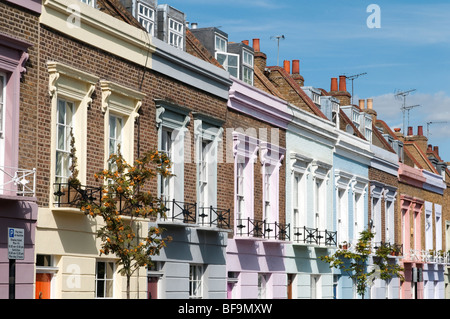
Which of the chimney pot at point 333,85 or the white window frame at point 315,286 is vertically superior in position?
the chimney pot at point 333,85

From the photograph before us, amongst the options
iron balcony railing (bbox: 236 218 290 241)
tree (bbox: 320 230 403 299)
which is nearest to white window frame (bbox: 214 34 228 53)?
iron balcony railing (bbox: 236 218 290 241)

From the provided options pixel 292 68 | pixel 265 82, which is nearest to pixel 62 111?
pixel 265 82

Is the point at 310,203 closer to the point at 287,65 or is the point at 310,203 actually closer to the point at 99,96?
the point at 287,65

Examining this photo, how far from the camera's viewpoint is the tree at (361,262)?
1324 inches

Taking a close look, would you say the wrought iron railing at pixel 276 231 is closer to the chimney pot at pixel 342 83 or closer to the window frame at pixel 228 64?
the window frame at pixel 228 64

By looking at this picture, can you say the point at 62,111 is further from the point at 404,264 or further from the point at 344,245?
the point at 404,264

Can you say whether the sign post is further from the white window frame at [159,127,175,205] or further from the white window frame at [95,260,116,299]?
the white window frame at [159,127,175,205]

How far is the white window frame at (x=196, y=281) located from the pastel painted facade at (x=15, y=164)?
8.24 m

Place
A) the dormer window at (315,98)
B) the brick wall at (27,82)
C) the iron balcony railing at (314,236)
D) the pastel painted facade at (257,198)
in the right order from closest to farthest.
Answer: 1. the brick wall at (27,82)
2. the pastel painted facade at (257,198)
3. the iron balcony railing at (314,236)
4. the dormer window at (315,98)

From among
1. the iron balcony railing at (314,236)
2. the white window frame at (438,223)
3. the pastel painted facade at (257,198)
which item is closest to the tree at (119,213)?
the pastel painted facade at (257,198)

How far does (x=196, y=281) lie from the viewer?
83.4 feet

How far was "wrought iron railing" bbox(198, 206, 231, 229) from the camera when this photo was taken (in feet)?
83.6

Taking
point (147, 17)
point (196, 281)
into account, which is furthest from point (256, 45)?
point (196, 281)
